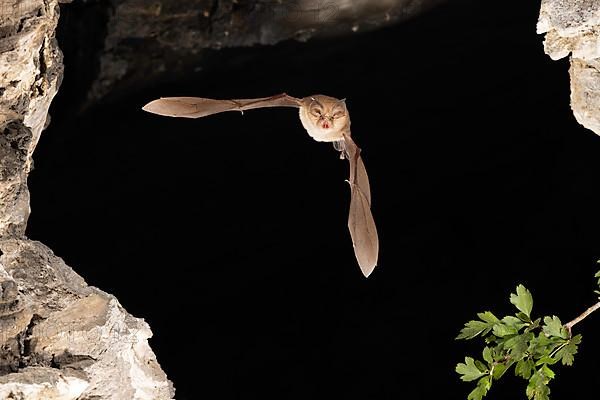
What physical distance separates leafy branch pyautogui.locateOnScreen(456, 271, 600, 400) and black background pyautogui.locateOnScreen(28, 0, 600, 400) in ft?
2.58

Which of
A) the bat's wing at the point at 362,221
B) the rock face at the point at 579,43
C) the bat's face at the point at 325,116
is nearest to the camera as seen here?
the bat's face at the point at 325,116

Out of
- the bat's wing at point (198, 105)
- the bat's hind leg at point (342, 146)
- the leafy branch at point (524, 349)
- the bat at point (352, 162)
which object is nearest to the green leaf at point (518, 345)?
the leafy branch at point (524, 349)

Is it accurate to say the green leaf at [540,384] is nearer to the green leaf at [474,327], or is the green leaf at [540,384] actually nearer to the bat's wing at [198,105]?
the green leaf at [474,327]

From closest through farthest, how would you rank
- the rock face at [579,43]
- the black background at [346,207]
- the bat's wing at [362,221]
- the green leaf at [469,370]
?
the bat's wing at [362,221] < the rock face at [579,43] < the green leaf at [469,370] < the black background at [346,207]

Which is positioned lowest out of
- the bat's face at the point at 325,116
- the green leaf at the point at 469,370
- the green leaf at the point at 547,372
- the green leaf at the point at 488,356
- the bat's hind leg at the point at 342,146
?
the green leaf at the point at 547,372

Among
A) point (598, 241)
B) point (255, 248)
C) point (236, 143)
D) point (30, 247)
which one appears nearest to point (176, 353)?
point (255, 248)

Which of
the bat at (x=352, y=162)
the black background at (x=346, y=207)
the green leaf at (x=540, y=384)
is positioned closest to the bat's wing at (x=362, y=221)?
the bat at (x=352, y=162)

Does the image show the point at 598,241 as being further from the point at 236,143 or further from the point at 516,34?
the point at 236,143

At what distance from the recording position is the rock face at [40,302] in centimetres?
159

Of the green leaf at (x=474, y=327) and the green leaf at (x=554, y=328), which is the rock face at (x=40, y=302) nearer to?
the green leaf at (x=474, y=327)

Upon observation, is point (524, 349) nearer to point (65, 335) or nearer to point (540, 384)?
point (540, 384)

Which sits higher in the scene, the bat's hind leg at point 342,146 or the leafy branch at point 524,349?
the bat's hind leg at point 342,146

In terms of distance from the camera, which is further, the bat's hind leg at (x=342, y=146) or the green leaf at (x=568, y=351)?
the green leaf at (x=568, y=351)

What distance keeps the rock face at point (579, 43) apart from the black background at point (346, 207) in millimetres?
795
